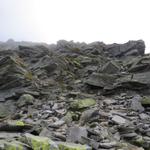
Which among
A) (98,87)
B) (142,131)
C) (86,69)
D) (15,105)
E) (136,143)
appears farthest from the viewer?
(86,69)

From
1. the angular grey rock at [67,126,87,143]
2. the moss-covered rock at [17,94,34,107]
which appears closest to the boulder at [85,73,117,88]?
the moss-covered rock at [17,94,34,107]

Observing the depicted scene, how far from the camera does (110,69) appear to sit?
108 ft

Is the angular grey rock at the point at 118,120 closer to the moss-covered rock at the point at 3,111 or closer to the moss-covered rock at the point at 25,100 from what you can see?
the moss-covered rock at the point at 25,100

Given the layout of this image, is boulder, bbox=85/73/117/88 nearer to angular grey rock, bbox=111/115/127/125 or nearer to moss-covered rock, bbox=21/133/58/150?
angular grey rock, bbox=111/115/127/125

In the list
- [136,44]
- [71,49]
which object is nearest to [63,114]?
[71,49]

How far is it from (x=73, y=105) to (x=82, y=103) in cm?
105

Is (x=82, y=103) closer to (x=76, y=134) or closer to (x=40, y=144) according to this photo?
(x=76, y=134)

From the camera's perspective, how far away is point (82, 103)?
23688mm

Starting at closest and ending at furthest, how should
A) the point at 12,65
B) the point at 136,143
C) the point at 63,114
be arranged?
the point at 136,143, the point at 63,114, the point at 12,65

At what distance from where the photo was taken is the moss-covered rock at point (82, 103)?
22.9 metres

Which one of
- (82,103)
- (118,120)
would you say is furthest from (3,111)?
(118,120)

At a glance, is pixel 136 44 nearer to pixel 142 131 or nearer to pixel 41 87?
pixel 41 87

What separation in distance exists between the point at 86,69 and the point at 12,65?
388 inches

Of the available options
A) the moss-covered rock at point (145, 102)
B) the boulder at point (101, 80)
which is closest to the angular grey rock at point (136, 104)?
the moss-covered rock at point (145, 102)
